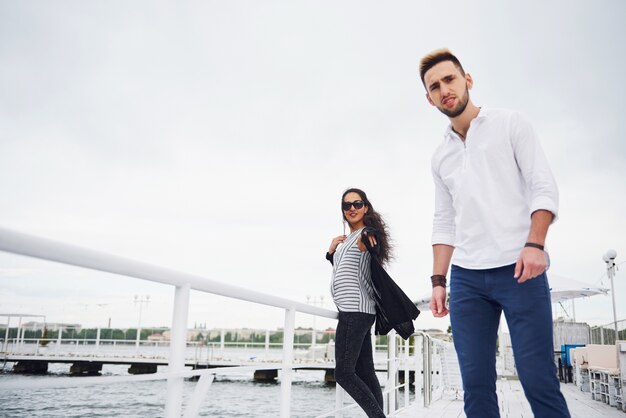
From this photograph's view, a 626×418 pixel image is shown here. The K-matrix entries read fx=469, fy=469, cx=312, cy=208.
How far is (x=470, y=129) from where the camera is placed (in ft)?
4.62

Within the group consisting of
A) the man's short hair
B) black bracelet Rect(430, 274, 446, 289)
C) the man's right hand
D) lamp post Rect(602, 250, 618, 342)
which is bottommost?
the man's right hand

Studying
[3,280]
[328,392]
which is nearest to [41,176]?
[328,392]

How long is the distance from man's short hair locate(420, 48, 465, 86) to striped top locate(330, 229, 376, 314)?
1176 mm

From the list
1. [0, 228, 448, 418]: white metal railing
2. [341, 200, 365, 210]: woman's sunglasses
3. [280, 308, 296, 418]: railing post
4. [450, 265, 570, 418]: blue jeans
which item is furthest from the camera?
[341, 200, 365, 210]: woman's sunglasses

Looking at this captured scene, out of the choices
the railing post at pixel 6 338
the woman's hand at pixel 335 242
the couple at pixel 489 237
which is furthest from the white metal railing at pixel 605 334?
the railing post at pixel 6 338

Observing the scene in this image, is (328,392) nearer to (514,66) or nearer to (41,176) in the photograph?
(514,66)

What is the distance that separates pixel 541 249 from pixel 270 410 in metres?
23.6

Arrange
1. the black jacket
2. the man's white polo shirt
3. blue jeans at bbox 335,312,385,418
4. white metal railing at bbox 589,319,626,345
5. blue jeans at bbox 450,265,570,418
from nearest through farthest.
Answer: blue jeans at bbox 450,265,570,418, the man's white polo shirt, blue jeans at bbox 335,312,385,418, the black jacket, white metal railing at bbox 589,319,626,345

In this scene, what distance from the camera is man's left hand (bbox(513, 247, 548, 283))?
1140mm

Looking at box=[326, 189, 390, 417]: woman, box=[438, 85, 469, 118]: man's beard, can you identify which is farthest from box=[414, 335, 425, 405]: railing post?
box=[438, 85, 469, 118]: man's beard

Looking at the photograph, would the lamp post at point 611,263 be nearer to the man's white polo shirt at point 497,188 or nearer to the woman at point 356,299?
the woman at point 356,299

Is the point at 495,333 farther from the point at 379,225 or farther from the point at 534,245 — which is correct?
the point at 379,225

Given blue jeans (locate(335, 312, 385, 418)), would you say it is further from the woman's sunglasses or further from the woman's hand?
the woman's sunglasses

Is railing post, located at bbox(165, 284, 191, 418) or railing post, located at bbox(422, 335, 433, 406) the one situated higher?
railing post, located at bbox(165, 284, 191, 418)
